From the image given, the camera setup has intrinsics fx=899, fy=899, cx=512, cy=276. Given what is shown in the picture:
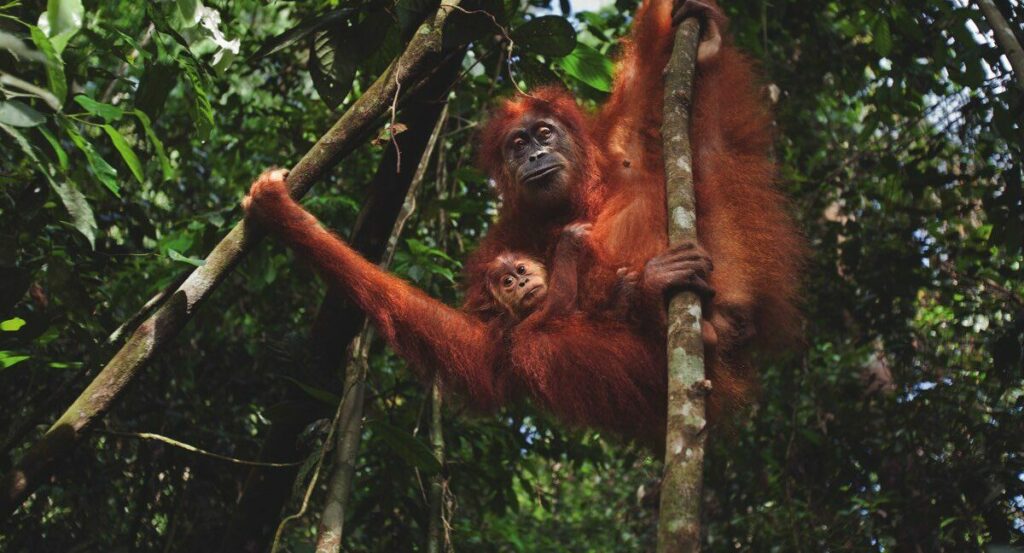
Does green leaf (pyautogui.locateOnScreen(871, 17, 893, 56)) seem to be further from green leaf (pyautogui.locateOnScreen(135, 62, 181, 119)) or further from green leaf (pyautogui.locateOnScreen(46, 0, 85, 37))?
green leaf (pyautogui.locateOnScreen(46, 0, 85, 37))

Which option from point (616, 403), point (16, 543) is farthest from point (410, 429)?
point (16, 543)

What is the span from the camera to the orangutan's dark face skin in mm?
3928

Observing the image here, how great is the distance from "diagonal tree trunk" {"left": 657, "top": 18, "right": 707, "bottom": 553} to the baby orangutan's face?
113cm

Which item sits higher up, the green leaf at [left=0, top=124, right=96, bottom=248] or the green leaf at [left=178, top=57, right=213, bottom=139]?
the green leaf at [left=178, top=57, right=213, bottom=139]

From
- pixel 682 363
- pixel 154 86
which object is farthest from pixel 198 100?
pixel 682 363

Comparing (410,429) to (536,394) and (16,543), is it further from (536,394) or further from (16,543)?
(16,543)

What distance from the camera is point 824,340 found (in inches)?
239

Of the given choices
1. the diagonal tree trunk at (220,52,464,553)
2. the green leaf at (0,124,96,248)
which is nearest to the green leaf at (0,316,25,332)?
the green leaf at (0,124,96,248)

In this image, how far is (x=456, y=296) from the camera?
4.78 meters

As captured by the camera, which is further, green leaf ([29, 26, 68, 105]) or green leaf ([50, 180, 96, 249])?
green leaf ([50, 180, 96, 249])

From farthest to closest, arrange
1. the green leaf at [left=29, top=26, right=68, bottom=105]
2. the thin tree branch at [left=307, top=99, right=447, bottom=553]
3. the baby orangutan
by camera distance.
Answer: the baby orangutan < the thin tree branch at [left=307, top=99, right=447, bottom=553] < the green leaf at [left=29, top=26, right=68, bottom=105]

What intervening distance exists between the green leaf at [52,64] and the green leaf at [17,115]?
0.07m

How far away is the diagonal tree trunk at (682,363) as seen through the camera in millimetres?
1861

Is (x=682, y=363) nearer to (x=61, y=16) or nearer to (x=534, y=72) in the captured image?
(x=61, y=16)
